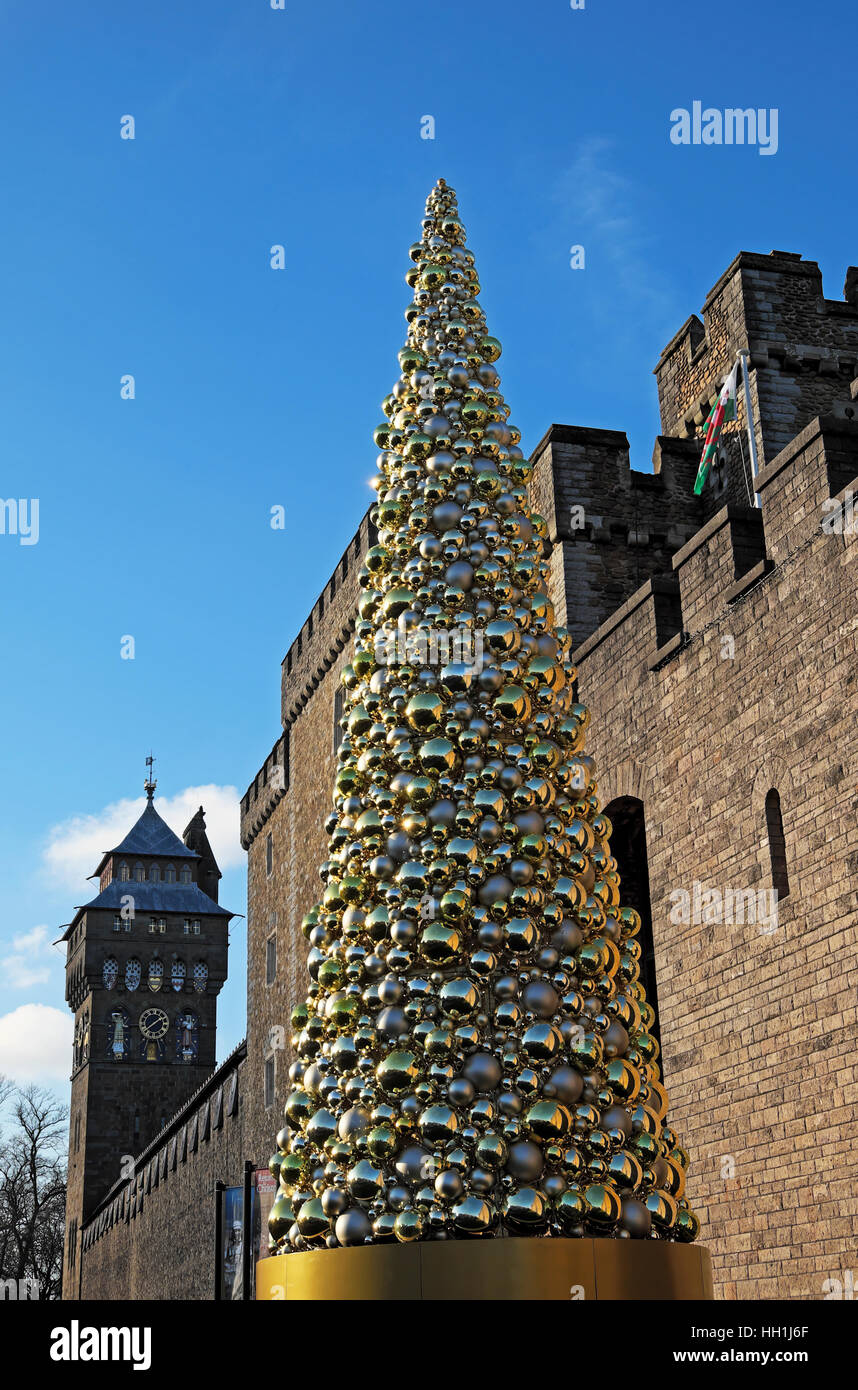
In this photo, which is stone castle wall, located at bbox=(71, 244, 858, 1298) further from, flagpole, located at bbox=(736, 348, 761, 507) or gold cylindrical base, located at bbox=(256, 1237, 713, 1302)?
gold cylindrical base, located at bbox=(256, 1237, 713, 1302)

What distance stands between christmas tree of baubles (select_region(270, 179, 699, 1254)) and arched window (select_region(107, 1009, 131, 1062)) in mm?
54327

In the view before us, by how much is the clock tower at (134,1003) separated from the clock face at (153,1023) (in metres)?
0.04

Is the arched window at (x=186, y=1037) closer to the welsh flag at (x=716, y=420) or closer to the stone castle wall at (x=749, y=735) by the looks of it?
the stone castle wall at (x=749, y=735)

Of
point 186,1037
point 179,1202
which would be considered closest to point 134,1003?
point 186,1037

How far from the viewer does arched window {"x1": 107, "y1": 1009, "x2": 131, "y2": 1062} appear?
5706 centimetres

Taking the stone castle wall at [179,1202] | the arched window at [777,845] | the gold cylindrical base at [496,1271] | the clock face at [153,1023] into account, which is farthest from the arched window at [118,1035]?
the gold cylindrical base at [496,1271]

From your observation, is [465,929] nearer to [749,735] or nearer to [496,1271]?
[496,1271]

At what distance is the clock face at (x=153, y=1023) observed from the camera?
57.8 metres

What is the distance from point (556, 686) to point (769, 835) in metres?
4.19

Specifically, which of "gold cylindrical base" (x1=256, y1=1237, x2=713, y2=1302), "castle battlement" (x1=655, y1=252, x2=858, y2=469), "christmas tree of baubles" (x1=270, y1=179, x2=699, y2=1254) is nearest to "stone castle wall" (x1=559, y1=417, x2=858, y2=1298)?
"christmas tree of baubles" (x1=270, y1=179, x2=699, y2=1254)

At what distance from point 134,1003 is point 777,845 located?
52.3 meters

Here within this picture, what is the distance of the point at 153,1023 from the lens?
5812 cm
